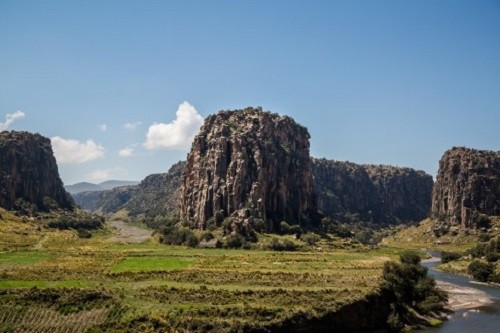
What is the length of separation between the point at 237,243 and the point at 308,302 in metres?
92.2

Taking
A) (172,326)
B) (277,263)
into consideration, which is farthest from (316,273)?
(172,326)

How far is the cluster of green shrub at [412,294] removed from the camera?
91900mm

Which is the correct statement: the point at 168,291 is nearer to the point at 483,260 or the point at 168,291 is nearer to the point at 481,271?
the point at 481,271

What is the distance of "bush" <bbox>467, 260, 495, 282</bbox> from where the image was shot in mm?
142500

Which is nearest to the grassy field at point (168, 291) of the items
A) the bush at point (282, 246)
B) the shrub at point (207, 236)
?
the bush at point (282, 246)

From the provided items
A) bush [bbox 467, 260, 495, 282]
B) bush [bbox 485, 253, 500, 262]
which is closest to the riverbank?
bush [bbox 467, 260, 495, 282]

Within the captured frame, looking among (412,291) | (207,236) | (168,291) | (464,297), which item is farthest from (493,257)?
(168,291)

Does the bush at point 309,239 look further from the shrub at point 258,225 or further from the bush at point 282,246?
the shrub at point 258,225

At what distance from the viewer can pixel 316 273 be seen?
11206cm

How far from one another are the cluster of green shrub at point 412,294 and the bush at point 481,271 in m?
A: 43.3

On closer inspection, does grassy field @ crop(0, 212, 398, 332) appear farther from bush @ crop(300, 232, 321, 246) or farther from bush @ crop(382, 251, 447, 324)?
bush @ crop(300, 232, 321, 246)

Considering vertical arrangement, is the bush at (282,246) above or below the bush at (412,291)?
above

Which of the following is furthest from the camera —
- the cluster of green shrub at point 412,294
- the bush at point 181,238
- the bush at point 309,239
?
the bush at point 309,239

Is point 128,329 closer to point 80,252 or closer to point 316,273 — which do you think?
point 316,273
